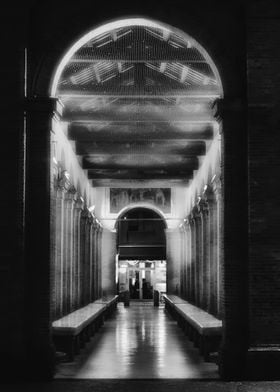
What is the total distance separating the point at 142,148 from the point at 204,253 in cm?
398

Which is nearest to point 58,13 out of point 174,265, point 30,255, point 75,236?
point 30,255

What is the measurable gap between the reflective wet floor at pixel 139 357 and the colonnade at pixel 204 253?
161 cm

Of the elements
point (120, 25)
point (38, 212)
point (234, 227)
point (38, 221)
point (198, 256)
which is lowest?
point (198, 256)

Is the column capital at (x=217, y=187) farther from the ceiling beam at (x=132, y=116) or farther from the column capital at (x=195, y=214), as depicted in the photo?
the column capital at (x=195, y=214)

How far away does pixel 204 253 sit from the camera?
24047 mm

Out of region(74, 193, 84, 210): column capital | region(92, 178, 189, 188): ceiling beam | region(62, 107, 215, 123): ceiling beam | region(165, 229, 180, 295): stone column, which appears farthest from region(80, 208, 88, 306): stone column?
region(165, 229, 180, 295): stone column

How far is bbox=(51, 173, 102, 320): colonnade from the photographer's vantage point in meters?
19.7

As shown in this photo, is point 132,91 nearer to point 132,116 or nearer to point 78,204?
point 132,116

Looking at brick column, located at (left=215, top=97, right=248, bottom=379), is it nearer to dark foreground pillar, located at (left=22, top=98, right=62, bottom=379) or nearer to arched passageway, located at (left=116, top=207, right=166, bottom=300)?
dark foreground pillar, located at (left=22, top=98, right=62, bottom=379)

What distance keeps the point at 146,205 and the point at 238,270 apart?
26063 mm

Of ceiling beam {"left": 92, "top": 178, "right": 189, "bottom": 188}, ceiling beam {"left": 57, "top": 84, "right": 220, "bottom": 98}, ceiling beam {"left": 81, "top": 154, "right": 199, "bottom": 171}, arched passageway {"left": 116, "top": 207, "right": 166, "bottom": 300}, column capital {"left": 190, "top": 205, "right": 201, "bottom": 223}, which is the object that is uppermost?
ceiling beam {"left": 57, "top": 84, "right": 220, "bottom": 98}

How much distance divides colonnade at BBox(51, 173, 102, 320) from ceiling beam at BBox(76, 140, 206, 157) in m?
1.61

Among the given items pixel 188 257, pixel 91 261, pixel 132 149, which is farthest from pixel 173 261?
pixel 132 149

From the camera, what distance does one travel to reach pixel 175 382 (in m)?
11.6
